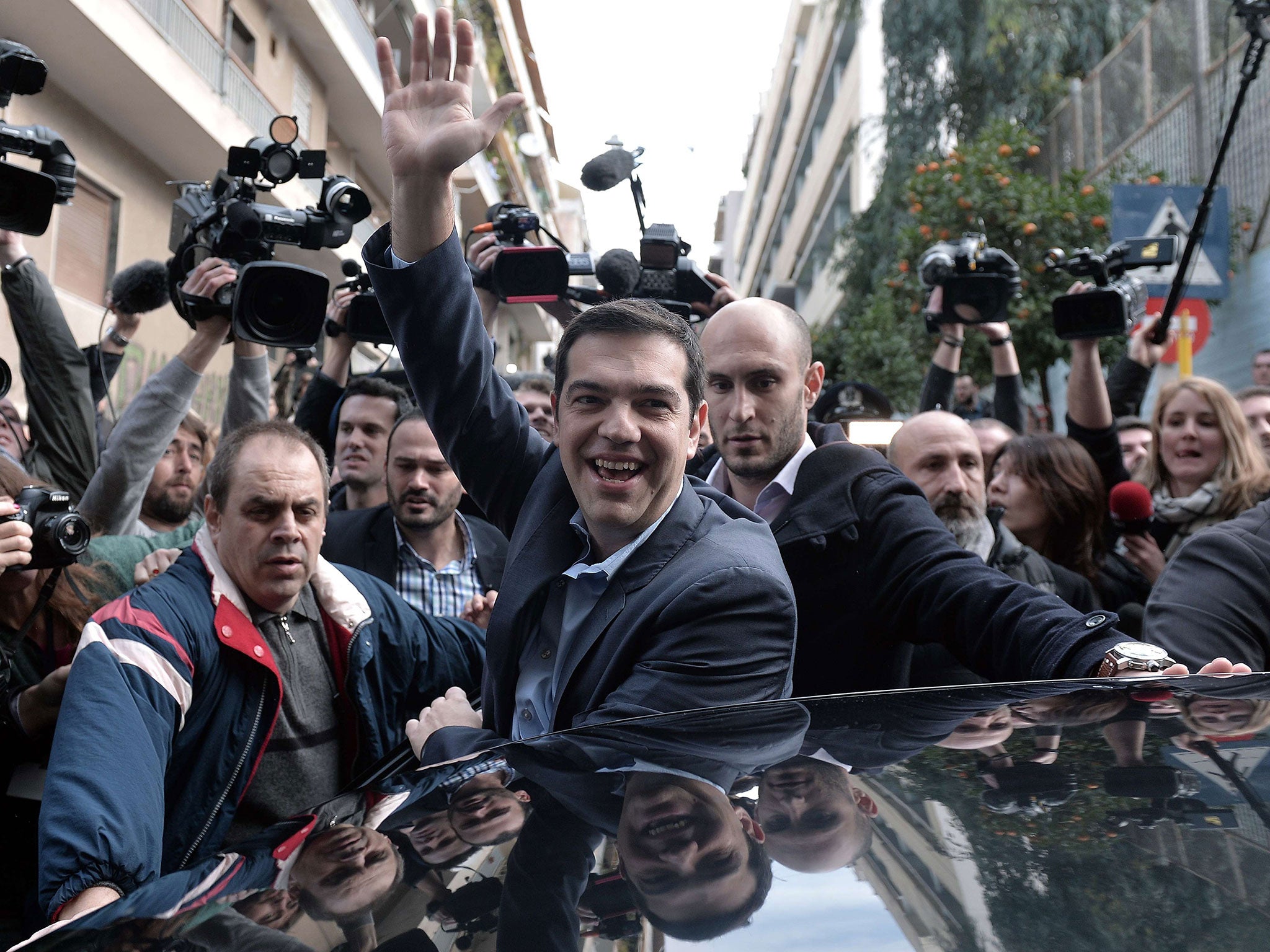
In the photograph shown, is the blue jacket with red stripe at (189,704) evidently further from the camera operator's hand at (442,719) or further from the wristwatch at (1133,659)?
the wristwatch at (1133,659)

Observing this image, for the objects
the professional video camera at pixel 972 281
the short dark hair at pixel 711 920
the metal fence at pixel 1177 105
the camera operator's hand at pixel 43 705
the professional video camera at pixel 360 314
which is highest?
the metal fence at pixel 1177 105

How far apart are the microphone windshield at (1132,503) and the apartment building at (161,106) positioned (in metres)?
6.20

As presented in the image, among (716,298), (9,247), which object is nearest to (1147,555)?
(716,298)

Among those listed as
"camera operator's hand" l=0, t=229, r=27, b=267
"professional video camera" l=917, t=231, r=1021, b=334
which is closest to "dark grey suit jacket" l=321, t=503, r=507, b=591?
"camera operator's hand" l=0, t=229, r=27, b=267

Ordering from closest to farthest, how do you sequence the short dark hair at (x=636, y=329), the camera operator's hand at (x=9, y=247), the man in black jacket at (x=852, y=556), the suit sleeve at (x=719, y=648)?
the suit sleeve at (x=719, y=648) < the short dark hair at (x=636, y=329) < the man in black jacket at (x=852, y=556) < the camera operator's hand at (x=9, y=247)

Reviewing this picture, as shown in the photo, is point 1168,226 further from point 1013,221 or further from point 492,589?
point 492,589

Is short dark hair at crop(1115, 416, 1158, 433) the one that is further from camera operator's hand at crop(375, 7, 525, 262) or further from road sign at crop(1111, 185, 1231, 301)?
camera operator's hand at crop(375, 7, 525, 262)

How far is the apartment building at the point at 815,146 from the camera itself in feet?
78.9

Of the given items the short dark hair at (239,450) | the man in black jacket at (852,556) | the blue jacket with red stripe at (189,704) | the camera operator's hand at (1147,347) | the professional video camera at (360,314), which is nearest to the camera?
the blue jacket with red stripe at (189,704)

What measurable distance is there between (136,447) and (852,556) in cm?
221

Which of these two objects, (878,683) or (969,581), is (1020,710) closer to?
(969,581)

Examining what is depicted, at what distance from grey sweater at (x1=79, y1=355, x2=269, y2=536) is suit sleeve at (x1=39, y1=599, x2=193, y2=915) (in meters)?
1.29

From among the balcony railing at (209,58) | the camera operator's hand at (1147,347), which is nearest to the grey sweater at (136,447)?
the camera operator's hand at (1147,347)

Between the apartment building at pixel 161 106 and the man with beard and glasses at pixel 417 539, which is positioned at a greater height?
the apartment building at pixel 161 106
